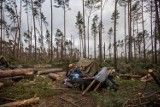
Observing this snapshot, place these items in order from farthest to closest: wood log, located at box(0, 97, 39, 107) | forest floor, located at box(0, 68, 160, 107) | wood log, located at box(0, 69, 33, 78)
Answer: forest floor, located at box(0, 68, 160, 107)
wood log, located at box(0, 69, 33, 78)
wood log, located at box(0, 97, 39, 107)

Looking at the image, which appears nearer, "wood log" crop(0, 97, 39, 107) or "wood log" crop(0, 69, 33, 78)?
"wood log" crop(0, 97, 39, 107)

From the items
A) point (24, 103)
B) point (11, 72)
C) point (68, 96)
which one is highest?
point (11, 72)

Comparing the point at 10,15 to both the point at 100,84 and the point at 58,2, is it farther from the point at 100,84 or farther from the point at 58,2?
the point at 100,84

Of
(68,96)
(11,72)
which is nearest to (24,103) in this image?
(11,72)

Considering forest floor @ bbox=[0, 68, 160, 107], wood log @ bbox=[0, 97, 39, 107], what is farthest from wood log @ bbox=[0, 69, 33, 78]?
wood log @ bbox=[0, 97, 39, 107]

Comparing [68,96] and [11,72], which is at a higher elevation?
[11,72]

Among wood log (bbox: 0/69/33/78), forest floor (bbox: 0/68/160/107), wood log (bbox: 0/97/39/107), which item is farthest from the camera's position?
forest floor (bbox: 0/68/160/107)

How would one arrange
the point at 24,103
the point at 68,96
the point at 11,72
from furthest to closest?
the point at 68,96 < the point at 11,72 < the point at 24,103

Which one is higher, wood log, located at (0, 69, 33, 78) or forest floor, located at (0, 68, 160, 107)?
wood log, located at (0, 69, 33, 78)

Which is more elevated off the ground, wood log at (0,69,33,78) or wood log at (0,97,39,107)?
wood log at (0,69,33,78)

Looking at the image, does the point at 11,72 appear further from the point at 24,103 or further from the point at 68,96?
the point at 68,96

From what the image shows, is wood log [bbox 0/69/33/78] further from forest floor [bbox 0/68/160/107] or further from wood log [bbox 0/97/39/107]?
wood log [bbox 0/97/39/107]

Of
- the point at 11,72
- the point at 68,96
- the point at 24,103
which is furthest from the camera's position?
the point at 68,96

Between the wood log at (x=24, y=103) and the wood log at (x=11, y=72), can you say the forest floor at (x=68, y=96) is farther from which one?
the wood log at (x=11, y=72)
